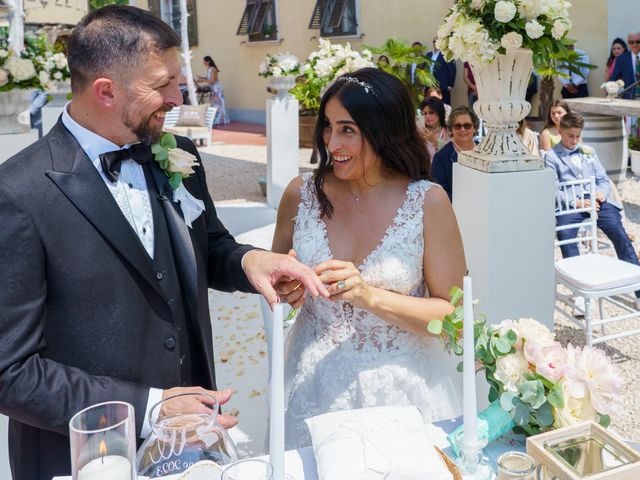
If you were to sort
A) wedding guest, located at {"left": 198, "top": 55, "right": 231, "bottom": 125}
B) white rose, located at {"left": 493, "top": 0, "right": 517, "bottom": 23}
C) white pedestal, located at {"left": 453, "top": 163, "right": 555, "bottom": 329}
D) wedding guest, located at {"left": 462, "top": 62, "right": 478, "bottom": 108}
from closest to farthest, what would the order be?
1. white rose, located at {"left": 493, "top": 0, "right": 517, "bottom": 23}
2. white pedestal, located at {"left": 453, "top": 163, "right": 555, "bottom": 329}
3. wedding guest, located at {"left": 462, "top": 62, "right": 478, "bottom": 108}
4. wedding guest, located at {"left": 198, "top": 55, "right": 231, "bottom": 125}

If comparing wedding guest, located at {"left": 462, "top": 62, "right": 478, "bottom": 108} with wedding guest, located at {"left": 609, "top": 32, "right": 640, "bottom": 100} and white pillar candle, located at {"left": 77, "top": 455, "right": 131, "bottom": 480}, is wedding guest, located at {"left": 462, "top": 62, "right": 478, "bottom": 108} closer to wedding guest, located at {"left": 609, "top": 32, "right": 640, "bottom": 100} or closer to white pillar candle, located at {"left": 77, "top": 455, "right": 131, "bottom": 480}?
wedding guest, located at {"left": 609, "top": 32, "right": 640, "bottom": 100}

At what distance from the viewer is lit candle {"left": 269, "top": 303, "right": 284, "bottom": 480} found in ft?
3.04

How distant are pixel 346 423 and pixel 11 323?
73 cm

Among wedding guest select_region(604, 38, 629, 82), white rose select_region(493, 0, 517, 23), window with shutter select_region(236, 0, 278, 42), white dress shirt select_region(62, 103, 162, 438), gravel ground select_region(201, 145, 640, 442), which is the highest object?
window with shutter select_region(236, 0, 278, 42)

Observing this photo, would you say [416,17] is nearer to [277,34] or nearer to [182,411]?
[277,34]

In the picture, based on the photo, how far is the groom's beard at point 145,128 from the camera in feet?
5.08

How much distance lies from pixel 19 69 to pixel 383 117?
14.8 feet

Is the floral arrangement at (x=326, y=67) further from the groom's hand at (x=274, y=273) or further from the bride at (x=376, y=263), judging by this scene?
the groom's hand at (x=274, y=273)

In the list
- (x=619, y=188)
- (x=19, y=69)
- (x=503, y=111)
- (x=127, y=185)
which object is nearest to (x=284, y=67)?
(x=19, y=69)

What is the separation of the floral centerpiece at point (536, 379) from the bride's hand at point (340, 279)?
0.48 metres

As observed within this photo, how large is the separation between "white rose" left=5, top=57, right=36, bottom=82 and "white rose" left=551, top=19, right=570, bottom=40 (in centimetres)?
454

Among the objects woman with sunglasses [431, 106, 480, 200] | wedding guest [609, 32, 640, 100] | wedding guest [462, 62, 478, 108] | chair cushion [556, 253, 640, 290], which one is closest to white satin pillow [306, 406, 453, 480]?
chair cushion [556, 253, 640, 290]

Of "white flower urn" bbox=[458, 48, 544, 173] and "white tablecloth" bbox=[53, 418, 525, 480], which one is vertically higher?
"white flower urn" bbox=[458, 48, 544, 173]

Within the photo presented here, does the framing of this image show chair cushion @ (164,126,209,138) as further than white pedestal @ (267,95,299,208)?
Yes
